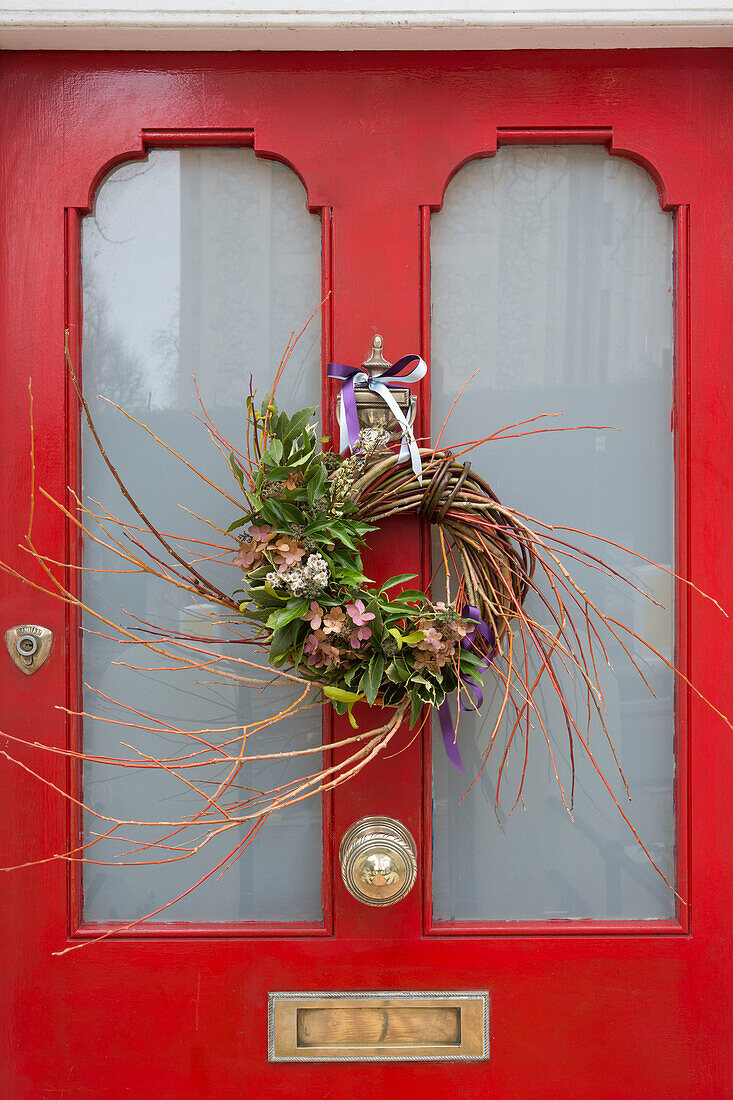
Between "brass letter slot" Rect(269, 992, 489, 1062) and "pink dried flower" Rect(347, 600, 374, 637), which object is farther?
"brass letter slot" Rect(269, 992, 489, 1062)

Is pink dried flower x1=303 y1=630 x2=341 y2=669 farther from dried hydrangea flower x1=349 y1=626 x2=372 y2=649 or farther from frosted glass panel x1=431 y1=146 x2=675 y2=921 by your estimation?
frosted glass panel x1=431 y1=146 x2=675 y2=921

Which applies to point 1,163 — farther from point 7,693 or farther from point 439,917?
point 439,917

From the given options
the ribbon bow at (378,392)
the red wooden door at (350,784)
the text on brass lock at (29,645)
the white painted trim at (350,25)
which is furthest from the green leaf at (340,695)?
the white painted trim at (350,25)

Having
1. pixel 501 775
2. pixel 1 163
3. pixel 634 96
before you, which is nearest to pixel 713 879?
pixel 501 775

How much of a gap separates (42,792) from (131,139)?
108 cm

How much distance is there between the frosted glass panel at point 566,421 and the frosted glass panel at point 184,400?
0.25 meters

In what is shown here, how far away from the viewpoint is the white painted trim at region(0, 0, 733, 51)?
1219 millimetres

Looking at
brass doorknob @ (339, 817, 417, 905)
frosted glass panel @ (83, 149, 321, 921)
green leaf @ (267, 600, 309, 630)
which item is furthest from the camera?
frosted glass panel @ (83, 149, 321, 921)

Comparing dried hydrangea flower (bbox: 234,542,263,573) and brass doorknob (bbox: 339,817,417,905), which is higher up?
dried hydrangea flower (bbox: 234,542,263,573)

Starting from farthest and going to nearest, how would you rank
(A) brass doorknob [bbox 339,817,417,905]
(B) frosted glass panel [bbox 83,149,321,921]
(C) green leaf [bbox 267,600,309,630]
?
(B) frosted glass panel [bbox 83,149,321,921], (A) brass doorknob [bbox 339,817,417,905], (C) green leaf [bbox 267,600,309,630]

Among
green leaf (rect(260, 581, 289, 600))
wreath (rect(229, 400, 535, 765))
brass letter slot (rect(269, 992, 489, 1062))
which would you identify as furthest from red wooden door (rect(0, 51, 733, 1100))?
green leaf (rect(260, 581, 289, 600))

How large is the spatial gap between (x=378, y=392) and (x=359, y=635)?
1.20 ft

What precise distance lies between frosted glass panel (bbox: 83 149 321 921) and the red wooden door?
0.13 ft

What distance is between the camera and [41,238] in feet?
4.30
